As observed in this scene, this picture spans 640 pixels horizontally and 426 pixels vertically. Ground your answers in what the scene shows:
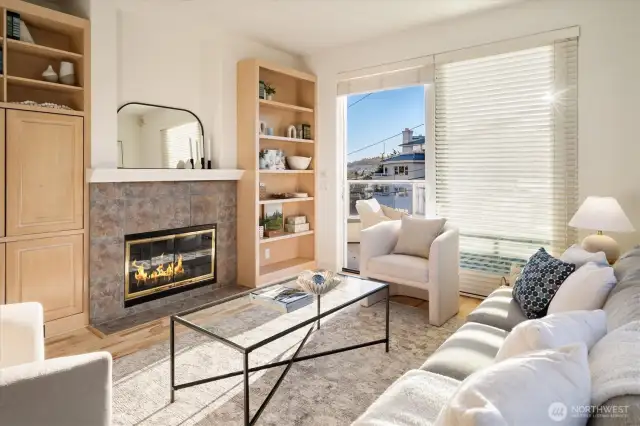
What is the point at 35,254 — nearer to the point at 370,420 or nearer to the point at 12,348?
the point at 12,348

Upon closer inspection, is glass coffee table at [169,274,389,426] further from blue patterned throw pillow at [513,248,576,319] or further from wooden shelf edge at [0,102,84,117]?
wooden shelf edge at [0,102,84,117]

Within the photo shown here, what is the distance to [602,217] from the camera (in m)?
2.90

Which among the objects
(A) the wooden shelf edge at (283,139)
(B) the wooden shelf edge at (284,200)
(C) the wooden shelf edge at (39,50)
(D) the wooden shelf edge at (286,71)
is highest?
(D) the wooden shelf edge at (286,71)

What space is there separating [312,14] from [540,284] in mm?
3070

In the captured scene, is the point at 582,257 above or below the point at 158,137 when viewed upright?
below

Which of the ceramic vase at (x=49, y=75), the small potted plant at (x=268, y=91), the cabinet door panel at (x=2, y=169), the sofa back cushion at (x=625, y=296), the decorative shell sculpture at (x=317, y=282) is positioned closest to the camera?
the sofa back cushion at (x=625, y=296)

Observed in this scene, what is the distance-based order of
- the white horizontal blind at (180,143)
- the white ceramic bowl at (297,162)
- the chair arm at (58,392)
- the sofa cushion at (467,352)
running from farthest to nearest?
the white ceramic bowl at (297,162)
the white horizontal blind at (180,143)
the sofa cushion at (467,352)
the chair arm at (58,392)

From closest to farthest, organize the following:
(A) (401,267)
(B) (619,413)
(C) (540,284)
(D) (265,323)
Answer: (B) (619,413) → (C) (540,284) → (D) (265,323) → (A) (401,267)

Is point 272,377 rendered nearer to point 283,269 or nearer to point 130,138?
point 283,269

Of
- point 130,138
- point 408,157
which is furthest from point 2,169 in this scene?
point 408,157

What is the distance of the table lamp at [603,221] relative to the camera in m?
2.86

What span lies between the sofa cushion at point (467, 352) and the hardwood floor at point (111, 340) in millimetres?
2094

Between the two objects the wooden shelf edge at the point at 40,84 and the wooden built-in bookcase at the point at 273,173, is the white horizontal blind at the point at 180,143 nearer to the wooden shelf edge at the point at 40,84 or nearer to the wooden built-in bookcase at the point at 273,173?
the wooden built-in bookcase at the point at 273,173

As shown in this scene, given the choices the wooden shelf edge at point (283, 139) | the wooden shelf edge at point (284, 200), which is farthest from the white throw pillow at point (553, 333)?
the wooden shelf edge at point (283, 139)
